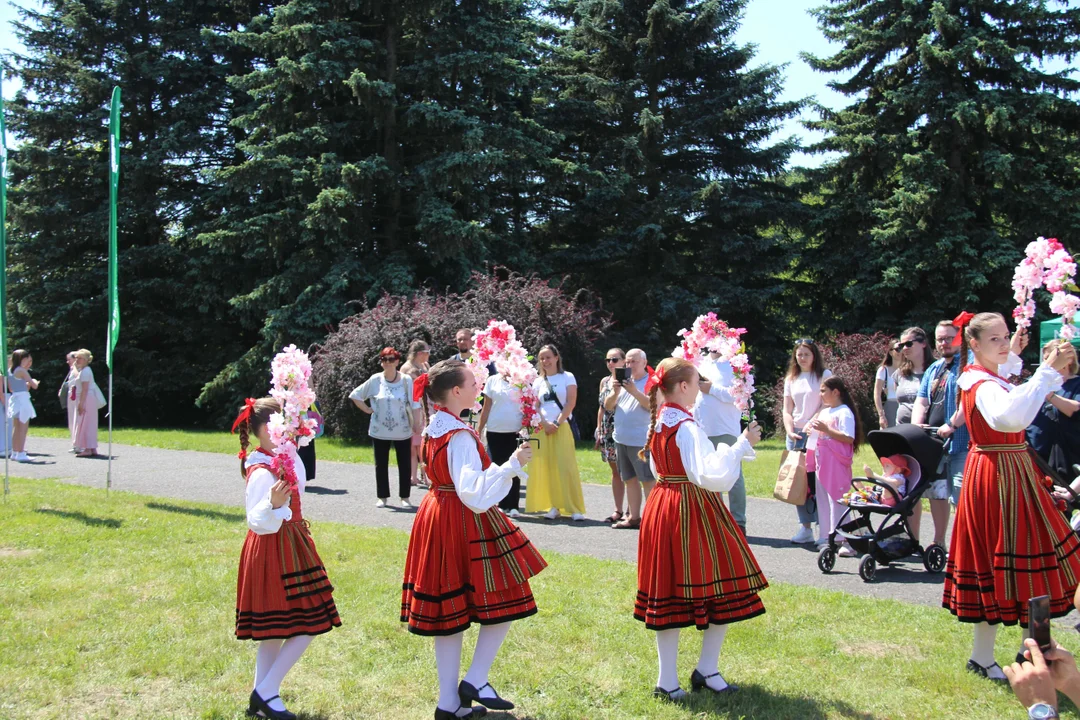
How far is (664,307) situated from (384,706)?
20890 millimetres

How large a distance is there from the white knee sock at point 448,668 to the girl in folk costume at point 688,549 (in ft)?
3.28

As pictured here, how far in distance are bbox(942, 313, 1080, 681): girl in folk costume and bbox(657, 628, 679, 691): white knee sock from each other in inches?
62.0

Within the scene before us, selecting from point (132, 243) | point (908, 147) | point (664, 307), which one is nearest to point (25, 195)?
point (132, 243)

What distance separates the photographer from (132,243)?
2838 cm

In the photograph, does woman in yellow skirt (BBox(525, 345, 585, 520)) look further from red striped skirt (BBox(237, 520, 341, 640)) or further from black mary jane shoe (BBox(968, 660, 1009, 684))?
red striped skirt (BBox(237, 520, 341, 640))

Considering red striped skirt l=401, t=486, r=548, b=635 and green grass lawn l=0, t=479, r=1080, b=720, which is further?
green grass lawn l=0, t=479, r=1080, b=720

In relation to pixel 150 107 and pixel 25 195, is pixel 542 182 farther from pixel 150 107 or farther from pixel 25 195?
pixel 25 195

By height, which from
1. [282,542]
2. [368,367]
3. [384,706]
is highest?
[368,367]

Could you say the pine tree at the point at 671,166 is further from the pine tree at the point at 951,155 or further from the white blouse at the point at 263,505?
the white blouse at the point at 263,505

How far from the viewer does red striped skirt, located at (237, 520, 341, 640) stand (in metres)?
4.51

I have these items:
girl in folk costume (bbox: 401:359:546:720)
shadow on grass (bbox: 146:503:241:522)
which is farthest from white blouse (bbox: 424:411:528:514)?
shadow on grass (bbox: 146:503:241:522)

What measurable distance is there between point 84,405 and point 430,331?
630 centimetres

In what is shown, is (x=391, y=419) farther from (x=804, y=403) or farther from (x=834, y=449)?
(x=834, y=449)

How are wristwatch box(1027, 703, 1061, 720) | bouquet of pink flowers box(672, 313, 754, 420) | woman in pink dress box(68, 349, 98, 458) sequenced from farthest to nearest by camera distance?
woman in pink dress box(68, 349, 98, 458)
bouquet of pink flowers box(672, 313, 754, 420)
wristwatch box(1027, 703, 1061, 720)
